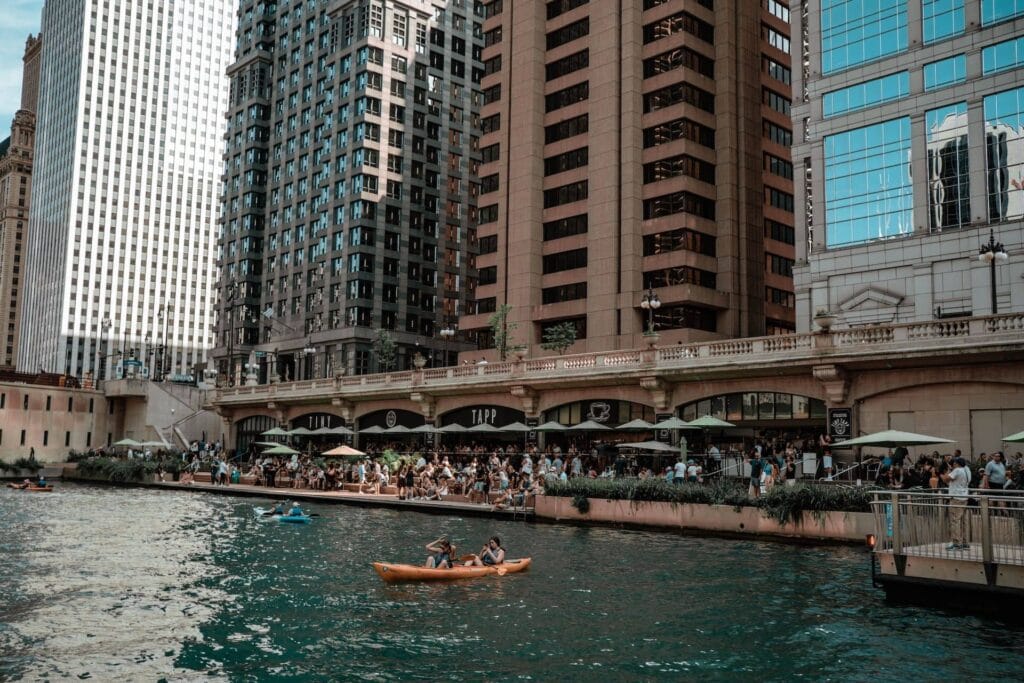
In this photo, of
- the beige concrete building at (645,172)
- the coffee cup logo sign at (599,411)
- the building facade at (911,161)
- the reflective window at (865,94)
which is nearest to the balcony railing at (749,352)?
the coffee cup logo sign at (599,411)

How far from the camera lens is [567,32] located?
82875mm

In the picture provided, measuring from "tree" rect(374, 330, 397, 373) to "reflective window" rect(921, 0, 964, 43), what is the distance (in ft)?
197

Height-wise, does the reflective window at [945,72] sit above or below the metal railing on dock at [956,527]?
above

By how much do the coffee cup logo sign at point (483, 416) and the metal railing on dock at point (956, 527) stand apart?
42.8 m

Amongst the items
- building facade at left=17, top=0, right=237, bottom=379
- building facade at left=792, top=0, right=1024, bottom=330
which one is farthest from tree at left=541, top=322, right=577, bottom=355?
building facade at left=17, top=0, right=237, bottom=379

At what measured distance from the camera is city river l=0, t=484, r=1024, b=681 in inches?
659

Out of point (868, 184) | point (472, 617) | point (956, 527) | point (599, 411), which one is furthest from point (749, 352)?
point (472, 617)

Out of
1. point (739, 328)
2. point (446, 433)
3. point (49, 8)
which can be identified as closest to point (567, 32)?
point (739, 328)

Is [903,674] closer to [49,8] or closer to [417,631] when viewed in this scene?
[417,631]

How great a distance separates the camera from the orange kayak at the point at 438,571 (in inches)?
970

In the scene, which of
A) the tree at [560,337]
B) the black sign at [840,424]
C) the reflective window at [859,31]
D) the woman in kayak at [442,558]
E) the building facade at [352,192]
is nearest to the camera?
the woman in kayak at [442,558]

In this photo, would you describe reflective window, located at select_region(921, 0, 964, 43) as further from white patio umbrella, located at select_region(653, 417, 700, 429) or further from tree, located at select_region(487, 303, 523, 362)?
tree, located at select_region(487, 303, 523, 362)

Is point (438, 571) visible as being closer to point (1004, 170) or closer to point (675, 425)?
point (675, 425)

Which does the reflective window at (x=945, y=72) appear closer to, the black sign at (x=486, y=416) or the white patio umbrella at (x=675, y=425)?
the white patio umbrella at (x=675, y=425)
